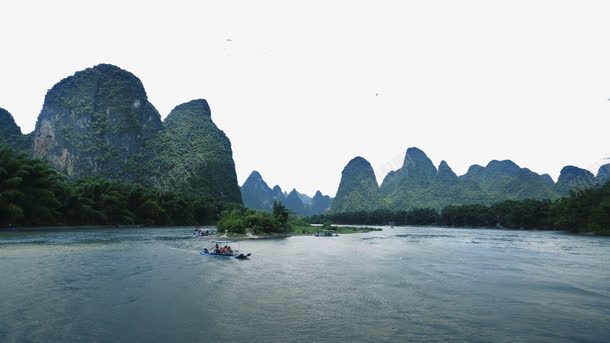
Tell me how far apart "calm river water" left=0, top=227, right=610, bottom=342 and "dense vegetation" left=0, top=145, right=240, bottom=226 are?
106 feet

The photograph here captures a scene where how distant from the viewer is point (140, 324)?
16.7 m

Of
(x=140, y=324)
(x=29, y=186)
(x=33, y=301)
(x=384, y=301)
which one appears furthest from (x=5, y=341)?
(x=29, y=186)

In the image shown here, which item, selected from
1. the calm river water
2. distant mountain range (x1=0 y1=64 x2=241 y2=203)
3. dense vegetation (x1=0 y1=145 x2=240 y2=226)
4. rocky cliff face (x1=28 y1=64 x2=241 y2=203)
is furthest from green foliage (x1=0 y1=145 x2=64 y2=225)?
rocky cliff face (x1=28 y1=64 x2=241 y2=203)

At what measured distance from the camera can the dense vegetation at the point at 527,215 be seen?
255 feet

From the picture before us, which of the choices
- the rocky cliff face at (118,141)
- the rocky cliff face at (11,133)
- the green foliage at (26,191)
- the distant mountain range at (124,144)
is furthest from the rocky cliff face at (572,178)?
the rocky cliff face at (11,133)

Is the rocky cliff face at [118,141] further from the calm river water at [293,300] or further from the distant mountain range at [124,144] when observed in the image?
the calm river water at [293,300]

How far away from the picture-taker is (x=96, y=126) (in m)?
161

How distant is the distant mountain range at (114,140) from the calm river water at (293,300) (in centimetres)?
11815

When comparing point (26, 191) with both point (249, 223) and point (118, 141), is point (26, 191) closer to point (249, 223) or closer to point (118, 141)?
point (249, 223)

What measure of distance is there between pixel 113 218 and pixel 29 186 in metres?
23.8

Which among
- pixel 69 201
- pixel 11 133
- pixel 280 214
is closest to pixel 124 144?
pixel 11 133

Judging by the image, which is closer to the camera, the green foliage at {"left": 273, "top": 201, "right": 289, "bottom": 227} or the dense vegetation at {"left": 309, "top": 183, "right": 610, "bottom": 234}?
the dense vegetation at {"left": 309, "top": 183, "right": 610, "bottom": 234}

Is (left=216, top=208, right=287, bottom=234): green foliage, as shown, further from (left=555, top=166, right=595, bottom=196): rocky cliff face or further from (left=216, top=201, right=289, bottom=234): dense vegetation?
(left=555, top=166, right=595, bottom=196): rocky cliff face

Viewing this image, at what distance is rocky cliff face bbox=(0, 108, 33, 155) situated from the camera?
14875 centimetres
